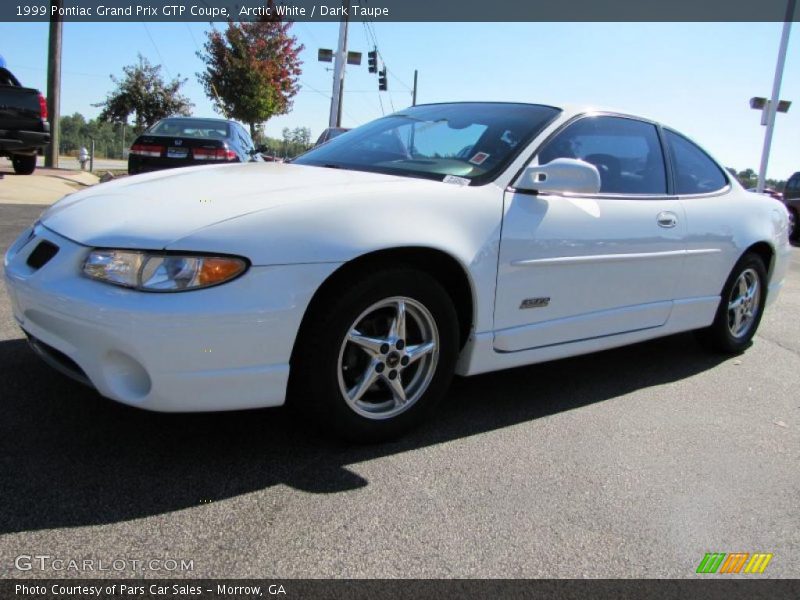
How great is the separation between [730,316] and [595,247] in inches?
69.6

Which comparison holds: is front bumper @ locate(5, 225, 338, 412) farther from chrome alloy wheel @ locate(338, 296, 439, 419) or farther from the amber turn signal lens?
chrome alloy wheel @ locate(338, 296, 439, 419)

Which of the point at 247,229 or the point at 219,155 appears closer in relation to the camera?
the point at 247,229

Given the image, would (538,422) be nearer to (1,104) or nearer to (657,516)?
(657,516)

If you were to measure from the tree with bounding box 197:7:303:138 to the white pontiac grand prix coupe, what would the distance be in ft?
83.0

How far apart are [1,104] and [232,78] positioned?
17.2 m

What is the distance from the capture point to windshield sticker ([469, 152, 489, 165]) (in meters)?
3.08

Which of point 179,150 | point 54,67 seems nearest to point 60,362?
point 179,150

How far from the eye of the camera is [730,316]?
14.5 ft

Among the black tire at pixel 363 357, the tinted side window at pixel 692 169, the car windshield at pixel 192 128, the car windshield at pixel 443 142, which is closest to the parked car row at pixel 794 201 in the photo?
the car windshield at pixel 192 128

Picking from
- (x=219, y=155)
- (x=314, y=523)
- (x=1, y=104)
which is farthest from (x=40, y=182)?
(x=314, y=523)

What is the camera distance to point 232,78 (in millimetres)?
27516

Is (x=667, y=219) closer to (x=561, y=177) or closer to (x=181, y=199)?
(x=561, y=177)

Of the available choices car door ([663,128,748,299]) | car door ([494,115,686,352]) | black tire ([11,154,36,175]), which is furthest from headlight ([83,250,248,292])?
black tire ([11,154,36,175])

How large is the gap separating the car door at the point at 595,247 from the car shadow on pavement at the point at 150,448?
0.48m
